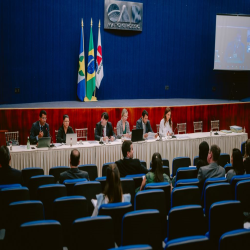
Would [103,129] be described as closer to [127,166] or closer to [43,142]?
[43,142]

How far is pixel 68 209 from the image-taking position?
3.16m

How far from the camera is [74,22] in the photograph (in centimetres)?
1012

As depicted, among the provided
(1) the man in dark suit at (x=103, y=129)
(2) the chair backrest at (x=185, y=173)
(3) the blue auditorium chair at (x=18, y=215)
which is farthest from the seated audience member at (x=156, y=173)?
(1) the man in dark suit at (x=103, y=129)

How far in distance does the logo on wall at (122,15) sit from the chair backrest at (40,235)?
8.89 meters

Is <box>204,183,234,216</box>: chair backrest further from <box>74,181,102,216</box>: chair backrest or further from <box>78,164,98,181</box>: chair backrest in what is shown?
<box>78,164,98,181</box>: chair backrest

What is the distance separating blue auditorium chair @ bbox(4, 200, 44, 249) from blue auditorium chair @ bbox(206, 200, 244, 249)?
1.58m

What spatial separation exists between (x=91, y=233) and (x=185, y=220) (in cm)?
86

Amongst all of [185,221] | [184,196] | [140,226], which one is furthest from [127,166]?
[140,226]

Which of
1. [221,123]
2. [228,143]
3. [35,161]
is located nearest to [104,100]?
[221,123]

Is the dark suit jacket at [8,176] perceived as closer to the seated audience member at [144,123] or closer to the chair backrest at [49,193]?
the chair backrest at [49,193]

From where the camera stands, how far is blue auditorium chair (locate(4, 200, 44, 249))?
2992 millimetres

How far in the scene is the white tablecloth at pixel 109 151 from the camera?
19.1ft

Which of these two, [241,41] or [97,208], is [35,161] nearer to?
[97,208]

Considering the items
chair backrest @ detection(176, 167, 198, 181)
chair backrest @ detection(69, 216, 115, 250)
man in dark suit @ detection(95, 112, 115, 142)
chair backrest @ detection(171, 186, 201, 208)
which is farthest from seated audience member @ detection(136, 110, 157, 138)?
chair backrest @ detection(69, 216, 115, 250)
